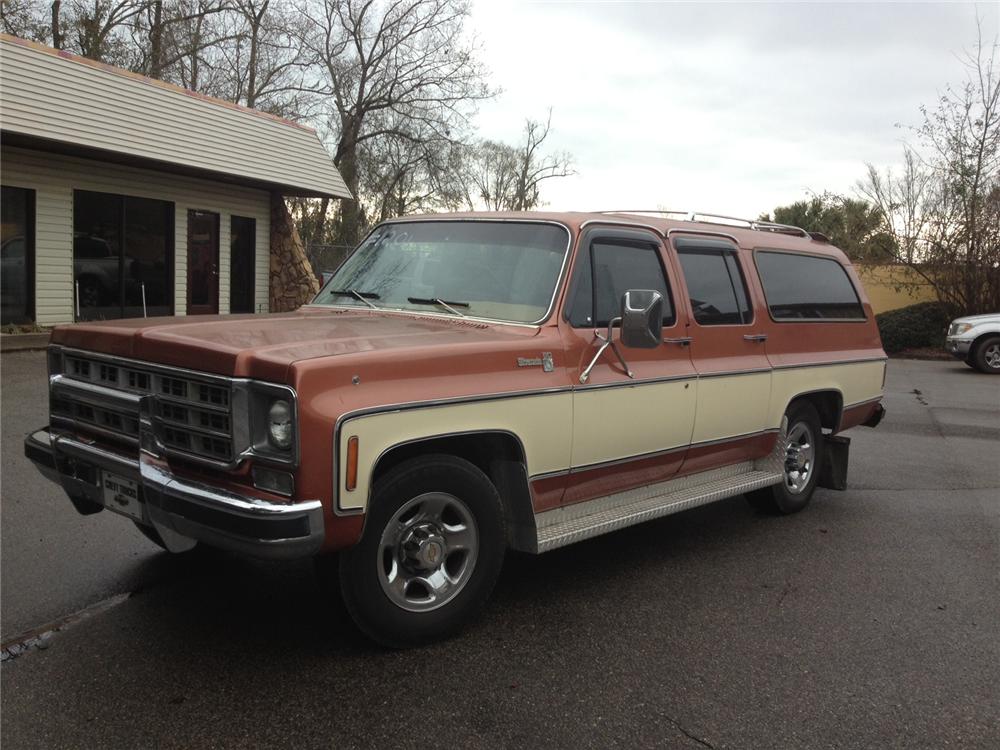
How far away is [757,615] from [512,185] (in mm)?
49427

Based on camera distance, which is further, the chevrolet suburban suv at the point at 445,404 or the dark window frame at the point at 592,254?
the dark window frame at the point at 592,254

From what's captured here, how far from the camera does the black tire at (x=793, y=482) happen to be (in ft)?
20.4

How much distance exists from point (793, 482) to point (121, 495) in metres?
4.66

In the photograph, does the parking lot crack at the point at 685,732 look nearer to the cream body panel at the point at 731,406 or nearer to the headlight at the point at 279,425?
the headlight at the point at 279,425

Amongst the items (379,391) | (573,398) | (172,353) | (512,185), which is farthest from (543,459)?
(512,185)

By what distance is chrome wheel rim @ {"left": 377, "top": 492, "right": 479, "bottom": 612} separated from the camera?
368 centimetres

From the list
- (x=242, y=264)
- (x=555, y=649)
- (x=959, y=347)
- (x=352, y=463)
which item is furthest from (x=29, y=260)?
(x=959, y=347)

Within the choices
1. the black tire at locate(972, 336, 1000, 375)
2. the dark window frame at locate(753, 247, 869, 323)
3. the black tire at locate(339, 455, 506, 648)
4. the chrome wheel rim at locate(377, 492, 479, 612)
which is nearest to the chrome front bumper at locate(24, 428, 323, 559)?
the black tire at locate(339, 455, 506, 648)

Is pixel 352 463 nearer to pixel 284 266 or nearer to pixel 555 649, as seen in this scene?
pixel 555 649

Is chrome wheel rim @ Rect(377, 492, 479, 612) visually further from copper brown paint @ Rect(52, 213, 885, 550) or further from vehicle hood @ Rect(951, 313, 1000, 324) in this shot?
vehicle hood @ Rect(951, 313, 1000, 324)

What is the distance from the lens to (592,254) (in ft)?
15.3

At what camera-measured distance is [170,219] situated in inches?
644

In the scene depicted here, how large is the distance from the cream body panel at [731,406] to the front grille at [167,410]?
9.40 feet

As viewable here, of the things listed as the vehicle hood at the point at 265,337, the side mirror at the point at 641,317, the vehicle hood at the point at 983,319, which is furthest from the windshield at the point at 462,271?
the vehicle hood at the point at 983,319
